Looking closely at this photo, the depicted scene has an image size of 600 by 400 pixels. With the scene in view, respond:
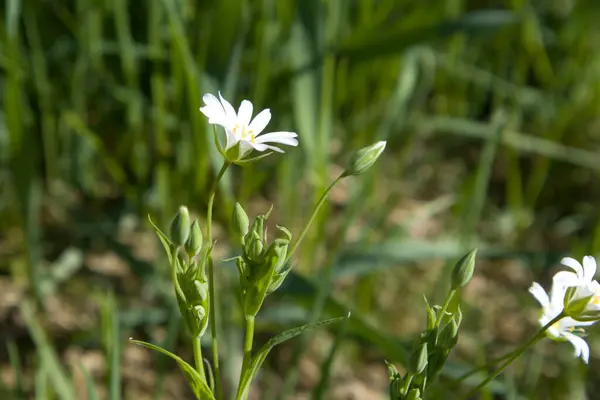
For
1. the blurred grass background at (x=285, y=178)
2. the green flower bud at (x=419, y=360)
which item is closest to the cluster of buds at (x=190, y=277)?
the green flower bud at (x=419, y=360)

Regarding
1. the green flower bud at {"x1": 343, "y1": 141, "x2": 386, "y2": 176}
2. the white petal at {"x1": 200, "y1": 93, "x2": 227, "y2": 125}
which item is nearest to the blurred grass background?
the green flower bud at {"x1": 343, "y1": 141, "x2": 386, "y2": 176}

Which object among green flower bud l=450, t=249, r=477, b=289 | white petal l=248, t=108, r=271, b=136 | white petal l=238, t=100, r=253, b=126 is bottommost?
green flower bud l=450, t=249, r=477, b=289

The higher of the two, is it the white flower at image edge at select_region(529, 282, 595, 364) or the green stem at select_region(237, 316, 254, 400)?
the green stem at select_region(237, 316, 254, 400)

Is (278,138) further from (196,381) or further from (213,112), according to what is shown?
(196,381)

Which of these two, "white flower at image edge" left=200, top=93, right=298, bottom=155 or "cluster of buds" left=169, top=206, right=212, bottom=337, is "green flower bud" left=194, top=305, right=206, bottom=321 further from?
"white flower at image edge" left=200, top=93, right=298, bottom=155

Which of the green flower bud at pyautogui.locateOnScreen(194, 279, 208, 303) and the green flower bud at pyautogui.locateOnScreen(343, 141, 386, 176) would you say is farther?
the green flower bud at pyautogui.locateOnScreen(343, 141, 386, 176)

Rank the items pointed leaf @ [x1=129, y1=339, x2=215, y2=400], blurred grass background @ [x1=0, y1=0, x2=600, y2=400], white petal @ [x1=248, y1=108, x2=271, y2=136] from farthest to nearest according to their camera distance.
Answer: blurred grass background @ [x1=0, y1=0, x2=600, y2=400] → white petal @ [x1=248, y1=108, x2=271, y2=136] → pointed leaf @ [x1=129, y1=339, x2=215, y2=400]

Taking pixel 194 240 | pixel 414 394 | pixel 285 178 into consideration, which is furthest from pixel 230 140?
pixel 285 178
